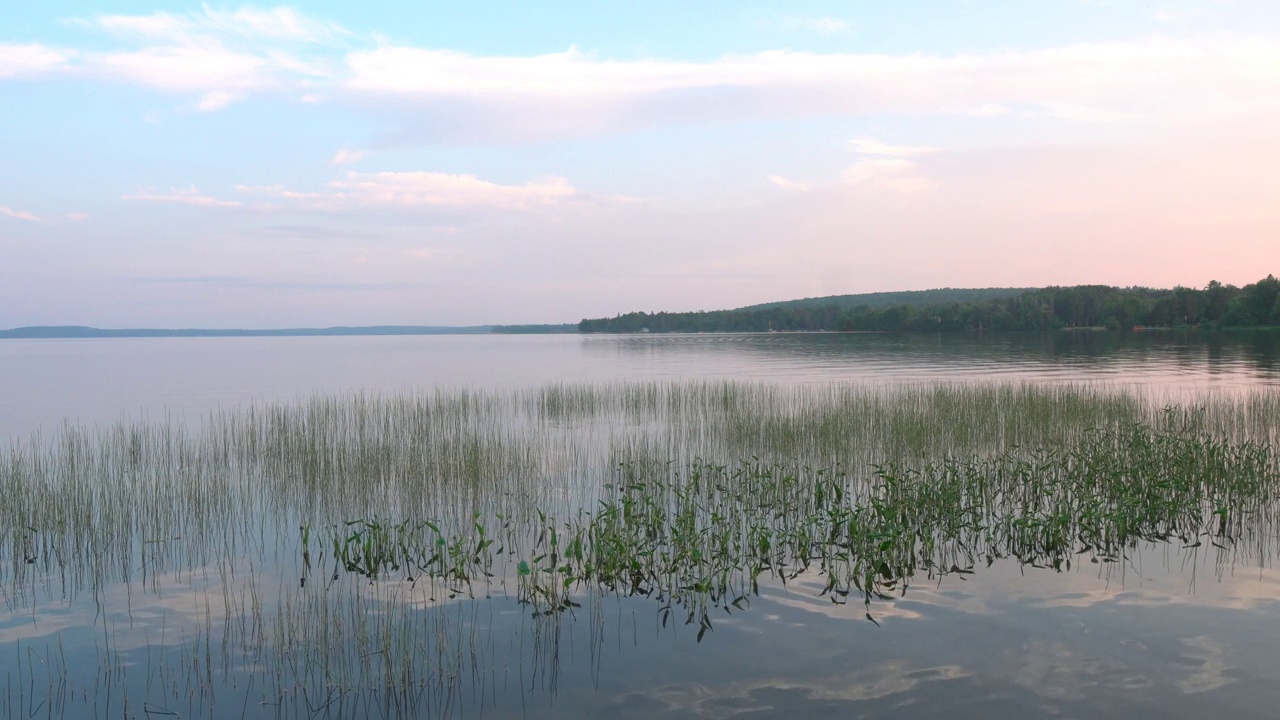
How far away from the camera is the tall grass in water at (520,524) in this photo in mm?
7281

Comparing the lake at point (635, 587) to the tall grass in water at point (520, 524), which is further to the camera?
the tall grass in water at point (520, 524)

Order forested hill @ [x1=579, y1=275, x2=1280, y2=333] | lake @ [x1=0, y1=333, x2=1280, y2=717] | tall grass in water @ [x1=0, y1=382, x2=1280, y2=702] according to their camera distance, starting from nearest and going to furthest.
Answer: lake @ [x1=0, y1=333, x2=1280, y2=717] < tall grass in water @ [x1=0, y1=382, x2=1280, y2=702] < forested hill @ [x1=579, y1=275, x2=1280, y2=333]

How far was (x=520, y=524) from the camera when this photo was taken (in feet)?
33.6

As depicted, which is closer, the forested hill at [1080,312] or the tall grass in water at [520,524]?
the tall grass in water at [520,524]

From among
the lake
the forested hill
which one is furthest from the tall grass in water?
the forested hill

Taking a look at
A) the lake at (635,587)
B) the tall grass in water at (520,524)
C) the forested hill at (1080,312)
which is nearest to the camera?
the lake at (635,587)

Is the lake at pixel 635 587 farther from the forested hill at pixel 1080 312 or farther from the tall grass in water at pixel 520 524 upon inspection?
the forested hill at pixel 1080 312

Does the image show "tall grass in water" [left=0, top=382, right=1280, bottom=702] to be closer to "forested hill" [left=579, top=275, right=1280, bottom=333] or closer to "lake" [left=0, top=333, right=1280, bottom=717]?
"lake" [left=0, top=333, right=1280, bottom=717]

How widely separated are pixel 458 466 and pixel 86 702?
7548 millimetres

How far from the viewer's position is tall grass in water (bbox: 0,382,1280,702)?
7.28 metres

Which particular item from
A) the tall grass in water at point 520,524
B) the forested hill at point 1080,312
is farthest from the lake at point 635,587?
the forested hill at point 1080,312

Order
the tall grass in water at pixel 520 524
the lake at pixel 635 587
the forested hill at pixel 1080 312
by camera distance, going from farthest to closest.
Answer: the forested hill at pixel 1080 312 → the tall grass in water at pixel 520 524 → the lake at pixel 635 587

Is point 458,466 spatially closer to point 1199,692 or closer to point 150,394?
point 1199,692

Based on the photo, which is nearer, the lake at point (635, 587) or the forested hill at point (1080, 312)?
the lake at point (635, 587)
